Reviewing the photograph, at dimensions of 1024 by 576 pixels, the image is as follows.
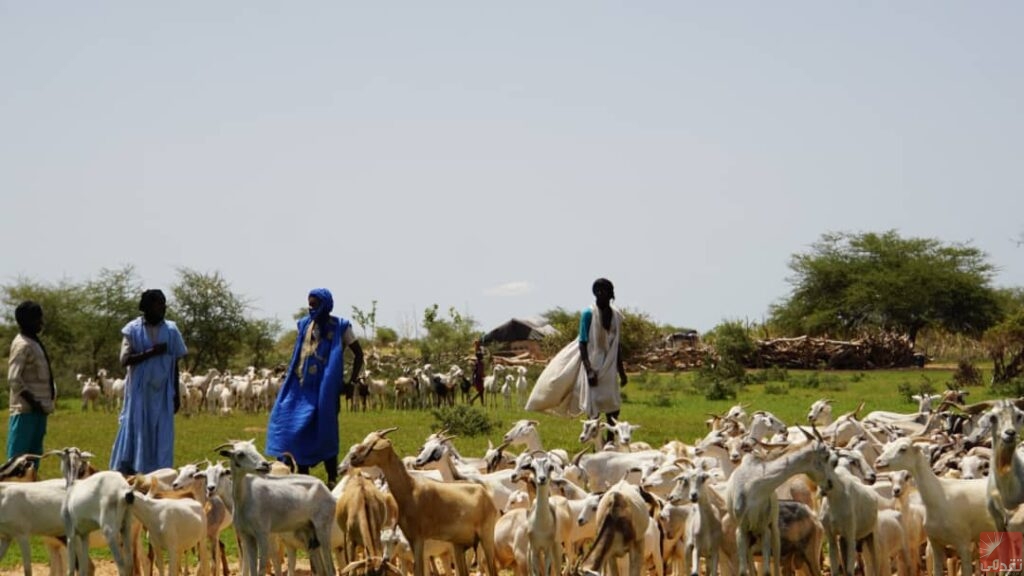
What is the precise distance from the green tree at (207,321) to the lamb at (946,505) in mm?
38375

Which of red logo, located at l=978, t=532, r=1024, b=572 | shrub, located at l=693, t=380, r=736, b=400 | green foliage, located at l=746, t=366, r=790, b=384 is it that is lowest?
red logo, located at l=978, t=532, r=1024, b=572

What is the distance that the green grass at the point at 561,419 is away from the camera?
711 inches

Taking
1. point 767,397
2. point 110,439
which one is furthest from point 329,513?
point 767,397

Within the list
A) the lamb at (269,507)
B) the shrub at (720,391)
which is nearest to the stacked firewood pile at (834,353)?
the shrub at (720,391)

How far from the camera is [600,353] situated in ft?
39.5

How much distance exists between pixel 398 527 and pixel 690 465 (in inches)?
83.5

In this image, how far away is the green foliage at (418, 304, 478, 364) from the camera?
1447 inches

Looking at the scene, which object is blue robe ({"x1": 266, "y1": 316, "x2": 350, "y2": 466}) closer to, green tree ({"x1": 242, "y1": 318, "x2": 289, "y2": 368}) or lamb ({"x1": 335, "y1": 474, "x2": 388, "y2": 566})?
lamb ({"x1": 335, "y1": 474, "x2": 388, "y2": 566})

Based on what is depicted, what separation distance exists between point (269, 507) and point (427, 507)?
3.57 feet

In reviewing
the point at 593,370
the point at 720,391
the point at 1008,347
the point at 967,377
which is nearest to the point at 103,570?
the point at 593,370

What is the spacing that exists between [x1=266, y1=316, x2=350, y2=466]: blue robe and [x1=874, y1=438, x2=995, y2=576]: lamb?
164 inches

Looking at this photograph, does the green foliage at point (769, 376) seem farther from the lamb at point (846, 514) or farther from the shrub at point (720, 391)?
the lamb at point (846, 514)

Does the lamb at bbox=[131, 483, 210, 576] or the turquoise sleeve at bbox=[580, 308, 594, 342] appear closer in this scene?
the lamb at bbox=[131, 483, 210, 576]

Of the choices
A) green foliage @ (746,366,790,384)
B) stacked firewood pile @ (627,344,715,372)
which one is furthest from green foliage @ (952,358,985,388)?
stacked firewood pile @ (627,344,715,372)
